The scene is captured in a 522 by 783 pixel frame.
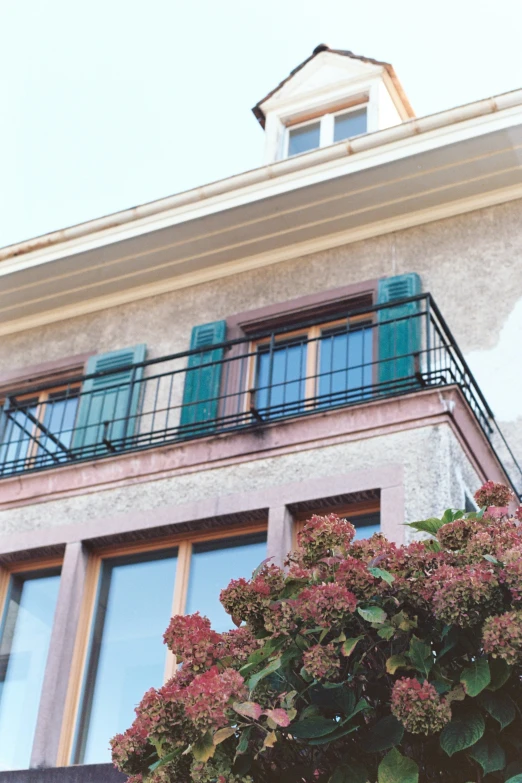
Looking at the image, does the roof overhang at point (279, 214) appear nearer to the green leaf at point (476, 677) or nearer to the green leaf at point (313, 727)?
the green leaf at point (476, 677)

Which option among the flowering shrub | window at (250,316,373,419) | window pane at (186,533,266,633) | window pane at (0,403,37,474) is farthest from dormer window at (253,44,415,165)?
the flowering shrub

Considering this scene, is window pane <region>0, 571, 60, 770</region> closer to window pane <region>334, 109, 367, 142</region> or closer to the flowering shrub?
the flowering shrub

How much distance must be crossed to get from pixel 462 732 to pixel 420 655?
337 millimetres

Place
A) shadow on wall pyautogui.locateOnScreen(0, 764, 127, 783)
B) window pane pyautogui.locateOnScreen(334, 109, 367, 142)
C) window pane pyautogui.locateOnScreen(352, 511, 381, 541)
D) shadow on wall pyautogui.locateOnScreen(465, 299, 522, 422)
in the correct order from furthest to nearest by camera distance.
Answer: window pane pyautogui.locateOnScreen(334, 109, 367, 142)
shadow on wall pyautogui.locateOnScreen(465, 299, 522, 422)
window pane pyautogui.locateOnScreen(352, 511, 381, 541)
shadow on wall pyautogui.locateOnScreen(0, 764, 127, 783)

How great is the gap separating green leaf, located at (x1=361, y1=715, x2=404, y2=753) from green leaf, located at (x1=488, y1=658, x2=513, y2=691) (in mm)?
412

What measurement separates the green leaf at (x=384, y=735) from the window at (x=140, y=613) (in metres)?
3.29

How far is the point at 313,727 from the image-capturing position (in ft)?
14.9

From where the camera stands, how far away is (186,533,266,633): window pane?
26.1 ft

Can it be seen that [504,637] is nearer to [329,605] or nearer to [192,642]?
[329,605]

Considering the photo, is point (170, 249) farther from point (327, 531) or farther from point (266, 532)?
point (327, 531)

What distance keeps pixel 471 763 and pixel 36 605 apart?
15.9ft

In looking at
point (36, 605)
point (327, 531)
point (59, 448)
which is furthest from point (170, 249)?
point (327, 531)

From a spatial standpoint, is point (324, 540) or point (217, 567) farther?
point (217, 567)

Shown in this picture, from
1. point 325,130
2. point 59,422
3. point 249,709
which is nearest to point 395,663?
point 249,709
